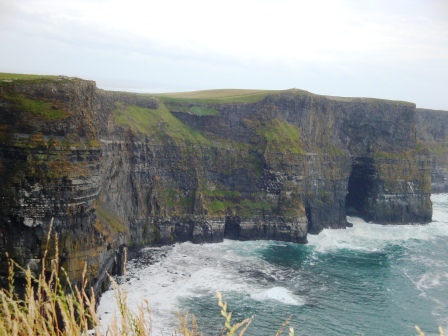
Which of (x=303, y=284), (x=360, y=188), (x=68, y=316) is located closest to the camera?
(x=68, y=316)

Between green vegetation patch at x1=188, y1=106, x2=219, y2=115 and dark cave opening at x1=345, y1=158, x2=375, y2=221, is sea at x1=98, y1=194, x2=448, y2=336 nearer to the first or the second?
dark cave opening at x1=345, y1=158, x2=375, y2=221

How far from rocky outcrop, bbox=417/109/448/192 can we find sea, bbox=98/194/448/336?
4802cm

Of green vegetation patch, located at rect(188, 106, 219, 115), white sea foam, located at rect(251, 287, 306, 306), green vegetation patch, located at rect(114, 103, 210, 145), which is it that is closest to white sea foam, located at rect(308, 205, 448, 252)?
white sea foam, located at rect(251, 287, 306, 306)

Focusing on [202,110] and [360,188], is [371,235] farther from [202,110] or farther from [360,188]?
[202,110]

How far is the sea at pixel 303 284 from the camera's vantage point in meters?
37.6

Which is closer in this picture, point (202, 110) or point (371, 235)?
point (371, 235)

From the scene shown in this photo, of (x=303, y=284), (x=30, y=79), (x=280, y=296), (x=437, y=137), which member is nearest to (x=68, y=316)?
(x=30, y=79)

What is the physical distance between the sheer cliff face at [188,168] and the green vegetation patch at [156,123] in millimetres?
209

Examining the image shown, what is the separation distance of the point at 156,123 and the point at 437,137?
83.5m

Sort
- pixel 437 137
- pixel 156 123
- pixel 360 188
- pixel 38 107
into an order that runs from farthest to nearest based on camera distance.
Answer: pixel 437 137
pixel 360 188
pixel 156 123
pixel 38 107

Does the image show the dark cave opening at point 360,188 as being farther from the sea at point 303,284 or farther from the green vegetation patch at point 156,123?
the green vegetation patch at point 156,123

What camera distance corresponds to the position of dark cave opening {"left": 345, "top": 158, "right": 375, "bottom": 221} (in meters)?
77.8

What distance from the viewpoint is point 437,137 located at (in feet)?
375

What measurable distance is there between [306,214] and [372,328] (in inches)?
1338
